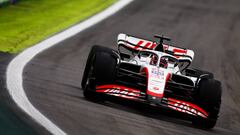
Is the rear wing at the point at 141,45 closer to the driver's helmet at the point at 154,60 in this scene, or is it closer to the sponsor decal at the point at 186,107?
the driver's helmet at the point at 154,60

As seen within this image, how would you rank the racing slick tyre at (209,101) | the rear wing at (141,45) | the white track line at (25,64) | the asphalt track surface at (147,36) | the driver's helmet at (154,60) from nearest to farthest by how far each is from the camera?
the white track line at (25,64)
the asphalt track surface at (147,36)
the racing slick tyre at (209,101)
the driver's helmet at (154,60)
the rear wing at (141,45)

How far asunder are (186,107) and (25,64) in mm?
4862

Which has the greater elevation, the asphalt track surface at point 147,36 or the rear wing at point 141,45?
the rear wing at point 141,45

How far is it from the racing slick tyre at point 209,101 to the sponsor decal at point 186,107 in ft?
0.29

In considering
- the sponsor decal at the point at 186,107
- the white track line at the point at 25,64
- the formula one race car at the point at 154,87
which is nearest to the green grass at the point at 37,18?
the white track line at the point at 25,64

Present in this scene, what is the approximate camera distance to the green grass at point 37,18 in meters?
20.0

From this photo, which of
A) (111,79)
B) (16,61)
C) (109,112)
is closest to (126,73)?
(111,79)

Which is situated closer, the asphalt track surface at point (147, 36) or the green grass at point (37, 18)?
the asphalt track surface at point (147, 36)

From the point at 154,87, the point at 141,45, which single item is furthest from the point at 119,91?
the point at 141,45

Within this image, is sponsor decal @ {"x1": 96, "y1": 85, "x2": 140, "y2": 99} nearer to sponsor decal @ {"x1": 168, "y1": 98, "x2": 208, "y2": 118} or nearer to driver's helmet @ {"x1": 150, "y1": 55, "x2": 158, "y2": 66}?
sponsor decal @ {"x1": 168, "y1": 98, "x2": 208, "y2": 118}

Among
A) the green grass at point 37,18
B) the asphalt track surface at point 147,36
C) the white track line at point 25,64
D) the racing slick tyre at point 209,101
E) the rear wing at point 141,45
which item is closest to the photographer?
the white track line at point 25,64

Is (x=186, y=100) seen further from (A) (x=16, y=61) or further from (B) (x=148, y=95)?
(A) (x=16, y=61)

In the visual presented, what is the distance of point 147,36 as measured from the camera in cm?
2483

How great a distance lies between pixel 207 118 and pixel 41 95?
294 centimetres
